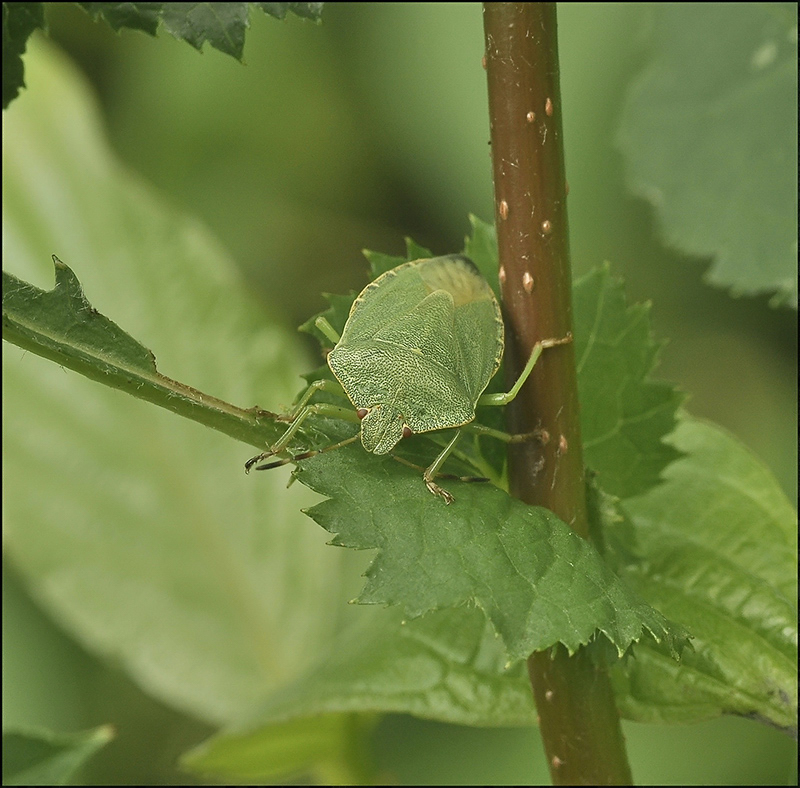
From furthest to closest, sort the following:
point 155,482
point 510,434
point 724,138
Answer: point 155,482 < point 724,138 < point 510,434

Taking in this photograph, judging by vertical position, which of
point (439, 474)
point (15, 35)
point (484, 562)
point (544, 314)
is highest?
point (15, 35)

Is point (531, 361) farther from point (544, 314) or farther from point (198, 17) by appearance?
point (198, 17)

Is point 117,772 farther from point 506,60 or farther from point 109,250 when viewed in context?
point 506,60

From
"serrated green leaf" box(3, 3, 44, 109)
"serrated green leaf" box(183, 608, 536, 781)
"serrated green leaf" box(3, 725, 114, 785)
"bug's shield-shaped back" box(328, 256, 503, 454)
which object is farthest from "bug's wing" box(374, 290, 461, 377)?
"serrated green leaf" box(3, 725, 114, 785)

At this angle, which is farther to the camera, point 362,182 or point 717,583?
point 362,182

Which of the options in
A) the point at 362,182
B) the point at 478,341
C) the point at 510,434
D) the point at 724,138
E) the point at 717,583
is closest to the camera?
the point at 510,434

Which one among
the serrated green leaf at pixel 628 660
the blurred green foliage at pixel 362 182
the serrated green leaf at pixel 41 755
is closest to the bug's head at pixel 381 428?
the serrated green leaf at pixel 628 660

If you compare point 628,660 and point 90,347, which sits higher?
point 90,347

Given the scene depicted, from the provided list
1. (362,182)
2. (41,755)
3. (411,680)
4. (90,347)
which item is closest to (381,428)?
(90,347)
